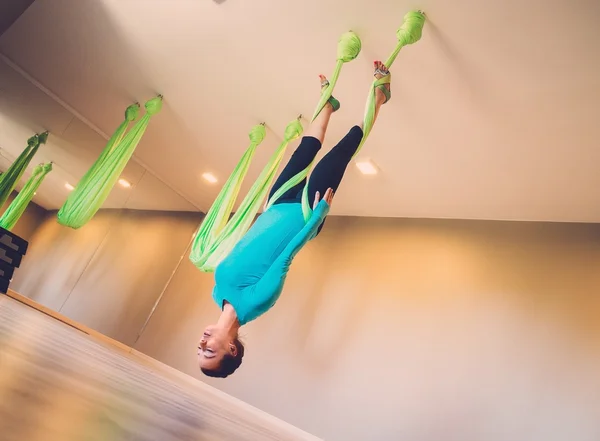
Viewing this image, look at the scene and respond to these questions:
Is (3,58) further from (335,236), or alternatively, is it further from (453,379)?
(453,379)

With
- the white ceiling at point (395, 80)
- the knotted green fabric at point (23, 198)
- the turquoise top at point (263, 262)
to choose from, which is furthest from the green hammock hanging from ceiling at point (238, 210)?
the knotted green fabric at point (23, 198)

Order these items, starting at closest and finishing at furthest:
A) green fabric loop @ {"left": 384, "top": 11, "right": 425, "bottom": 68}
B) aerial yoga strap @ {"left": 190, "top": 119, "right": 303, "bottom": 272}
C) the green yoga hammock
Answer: green fabric loop @ {"left": 384, "top": 11, "right": 425, "bottom": 68}
aerial yoga strap @ {"left": 190, "top": 119, "right": 303, "bottom": 272}
the green yoga hammock

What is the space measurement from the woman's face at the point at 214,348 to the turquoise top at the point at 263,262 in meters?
0.13

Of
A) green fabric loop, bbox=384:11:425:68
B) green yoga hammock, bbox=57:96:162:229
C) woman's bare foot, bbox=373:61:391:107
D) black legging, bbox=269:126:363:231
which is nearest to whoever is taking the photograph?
black legging, bbox=269:126:363:231

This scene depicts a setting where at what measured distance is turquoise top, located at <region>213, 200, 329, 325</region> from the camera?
67.1 inches

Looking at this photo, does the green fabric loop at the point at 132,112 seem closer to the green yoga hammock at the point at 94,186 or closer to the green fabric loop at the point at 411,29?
the green yoga hammock at the point at 94,186

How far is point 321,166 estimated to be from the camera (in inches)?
73.0

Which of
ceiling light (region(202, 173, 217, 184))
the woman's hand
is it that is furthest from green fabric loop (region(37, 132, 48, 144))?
the woman's hand

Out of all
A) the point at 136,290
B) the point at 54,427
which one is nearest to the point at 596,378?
the point at 54,427

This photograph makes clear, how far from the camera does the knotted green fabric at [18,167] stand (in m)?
3.36

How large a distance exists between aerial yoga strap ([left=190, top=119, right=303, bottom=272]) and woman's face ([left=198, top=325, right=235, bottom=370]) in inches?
41.4

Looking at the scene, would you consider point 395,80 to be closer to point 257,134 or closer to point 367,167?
point 367,167

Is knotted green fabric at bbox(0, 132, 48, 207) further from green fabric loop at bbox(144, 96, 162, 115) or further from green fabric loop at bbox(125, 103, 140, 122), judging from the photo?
green fabric loop at bbox(144, 96, 162, 115)

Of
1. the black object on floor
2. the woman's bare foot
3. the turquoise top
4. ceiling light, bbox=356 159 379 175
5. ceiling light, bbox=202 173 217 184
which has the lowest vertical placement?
the black object on floor
